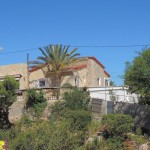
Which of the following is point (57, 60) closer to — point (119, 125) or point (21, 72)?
point (21, 72)

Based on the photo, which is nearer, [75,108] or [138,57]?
[138,57]

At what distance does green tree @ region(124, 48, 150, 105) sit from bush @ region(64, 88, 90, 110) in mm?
6737

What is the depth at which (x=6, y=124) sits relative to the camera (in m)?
28.5

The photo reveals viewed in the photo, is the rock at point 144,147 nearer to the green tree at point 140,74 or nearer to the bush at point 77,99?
the green tree at point 140,74

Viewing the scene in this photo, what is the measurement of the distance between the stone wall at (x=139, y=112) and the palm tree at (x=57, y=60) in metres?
11.1

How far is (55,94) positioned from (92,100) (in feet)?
15.9

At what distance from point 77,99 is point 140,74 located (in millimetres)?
8204

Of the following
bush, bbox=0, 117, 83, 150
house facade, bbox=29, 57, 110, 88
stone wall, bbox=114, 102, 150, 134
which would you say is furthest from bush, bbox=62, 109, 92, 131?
house facade, bbox=29, 57, 110, 88

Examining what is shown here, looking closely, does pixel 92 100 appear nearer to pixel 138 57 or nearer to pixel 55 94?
pixel 55 94

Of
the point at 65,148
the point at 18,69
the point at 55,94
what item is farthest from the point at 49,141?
the point at 18,69

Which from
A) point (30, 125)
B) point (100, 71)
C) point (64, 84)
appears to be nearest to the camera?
point (30, 125)

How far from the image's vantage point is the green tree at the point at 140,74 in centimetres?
2085

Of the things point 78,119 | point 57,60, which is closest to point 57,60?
point 57,60

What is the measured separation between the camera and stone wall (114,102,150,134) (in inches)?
938
